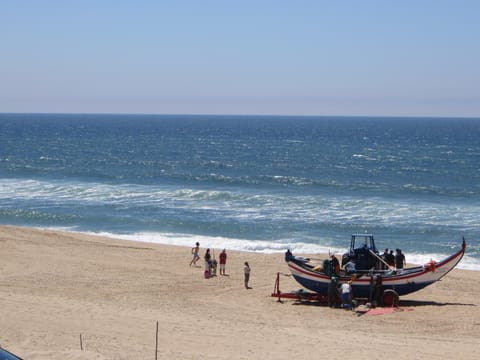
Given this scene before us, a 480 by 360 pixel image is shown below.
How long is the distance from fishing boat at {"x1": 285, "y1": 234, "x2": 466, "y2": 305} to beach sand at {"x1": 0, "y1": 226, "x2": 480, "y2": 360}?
1.92ft

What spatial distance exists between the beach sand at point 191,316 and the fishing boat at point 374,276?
0.59 m

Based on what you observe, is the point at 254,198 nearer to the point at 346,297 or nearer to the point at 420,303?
the point at 420,303

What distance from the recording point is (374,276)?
67.5 ft

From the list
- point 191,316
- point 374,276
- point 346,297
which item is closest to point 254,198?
point 374,276

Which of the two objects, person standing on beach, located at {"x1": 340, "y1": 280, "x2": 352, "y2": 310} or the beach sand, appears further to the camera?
person standing on beach, located at {"x1": 340, "y1": 280, "x2": 352, "y2": 310}

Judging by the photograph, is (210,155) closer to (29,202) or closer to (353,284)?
(29,202)

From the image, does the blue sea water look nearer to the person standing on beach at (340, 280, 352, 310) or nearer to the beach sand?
the beach sand

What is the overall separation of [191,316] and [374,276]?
218 inches

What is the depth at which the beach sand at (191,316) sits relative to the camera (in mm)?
15133

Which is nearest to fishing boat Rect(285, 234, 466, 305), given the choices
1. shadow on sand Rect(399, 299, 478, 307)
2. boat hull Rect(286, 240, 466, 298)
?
boat hull Rect(286, 240, 466, 298)

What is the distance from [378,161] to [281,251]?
1811 inches

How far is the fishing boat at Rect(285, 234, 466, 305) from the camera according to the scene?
20.5 meters

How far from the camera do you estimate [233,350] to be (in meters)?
15.1

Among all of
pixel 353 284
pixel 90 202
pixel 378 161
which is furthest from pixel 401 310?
pixel 378 161
